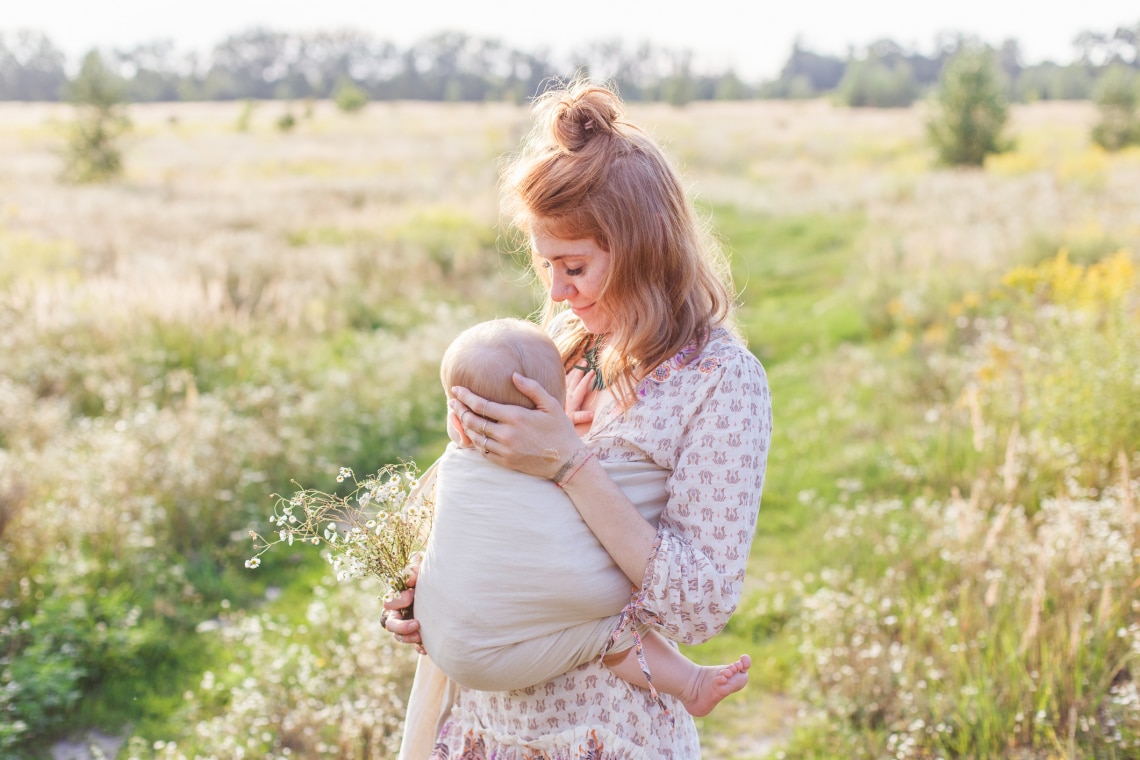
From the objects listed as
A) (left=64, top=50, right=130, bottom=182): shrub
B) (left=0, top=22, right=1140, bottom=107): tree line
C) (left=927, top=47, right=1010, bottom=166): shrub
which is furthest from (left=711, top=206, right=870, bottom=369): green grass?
(left=0, top=22, right=1140, bottom=107): tree line

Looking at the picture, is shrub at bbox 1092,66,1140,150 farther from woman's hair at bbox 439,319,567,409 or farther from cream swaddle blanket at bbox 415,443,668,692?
cream swaddle blanket at bbox 415,443,668,692

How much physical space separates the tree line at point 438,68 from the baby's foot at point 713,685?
62.1 metres

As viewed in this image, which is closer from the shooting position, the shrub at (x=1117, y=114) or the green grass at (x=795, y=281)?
the green grass at (x=795, y=281)

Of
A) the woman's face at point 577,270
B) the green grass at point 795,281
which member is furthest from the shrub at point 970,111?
the woman's face at point 577,270

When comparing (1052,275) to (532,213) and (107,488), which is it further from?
(107,488)

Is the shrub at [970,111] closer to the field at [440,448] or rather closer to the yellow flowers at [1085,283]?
the field at [440,448]

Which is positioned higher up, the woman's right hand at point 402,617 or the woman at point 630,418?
the woman at point 630,418

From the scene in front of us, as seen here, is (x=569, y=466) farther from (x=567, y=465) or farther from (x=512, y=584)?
(x=512, y=584)

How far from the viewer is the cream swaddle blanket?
157 cm

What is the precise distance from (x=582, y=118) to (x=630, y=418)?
2.07ft

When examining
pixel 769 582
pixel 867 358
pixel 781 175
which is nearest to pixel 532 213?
pixel 769 582

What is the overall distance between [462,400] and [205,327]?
6.53m

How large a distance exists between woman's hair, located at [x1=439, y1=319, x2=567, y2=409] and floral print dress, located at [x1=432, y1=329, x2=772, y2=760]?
20cm

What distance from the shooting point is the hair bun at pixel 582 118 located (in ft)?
5.65
